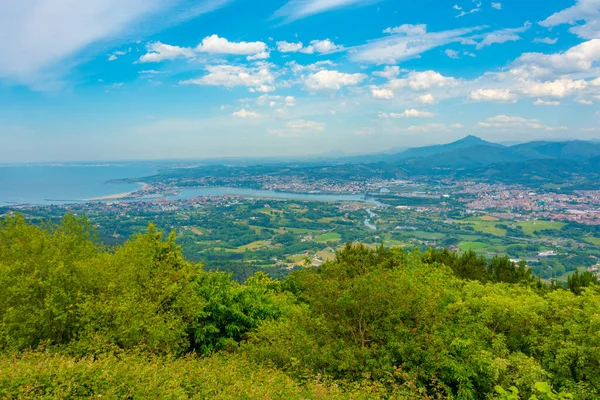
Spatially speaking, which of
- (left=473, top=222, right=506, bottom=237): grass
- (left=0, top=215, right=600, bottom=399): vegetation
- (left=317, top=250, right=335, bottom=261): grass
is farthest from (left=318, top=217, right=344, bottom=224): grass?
(left=0, top=215, right=600, bottom=399): vegetation

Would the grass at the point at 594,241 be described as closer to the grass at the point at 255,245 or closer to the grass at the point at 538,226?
the grass at the point at 538,226

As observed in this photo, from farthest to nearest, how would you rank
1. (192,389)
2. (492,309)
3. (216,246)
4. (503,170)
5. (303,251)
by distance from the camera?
(503,170)
(216,246)
(303,251)
(492,309)
(192,389)

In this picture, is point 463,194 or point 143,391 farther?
point 463,194

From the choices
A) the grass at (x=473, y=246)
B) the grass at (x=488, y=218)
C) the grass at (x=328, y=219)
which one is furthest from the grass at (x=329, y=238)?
the grass at (x=488, y=218)

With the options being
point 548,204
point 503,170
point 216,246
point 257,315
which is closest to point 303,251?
point 216,246

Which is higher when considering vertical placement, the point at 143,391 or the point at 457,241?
the point at 143,391

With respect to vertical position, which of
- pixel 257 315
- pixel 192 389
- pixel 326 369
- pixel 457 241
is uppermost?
pixel 192 389

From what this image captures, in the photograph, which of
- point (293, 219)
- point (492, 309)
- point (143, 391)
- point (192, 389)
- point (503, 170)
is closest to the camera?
point (143, 391)

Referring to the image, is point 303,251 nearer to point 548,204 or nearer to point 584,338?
point 584,338
